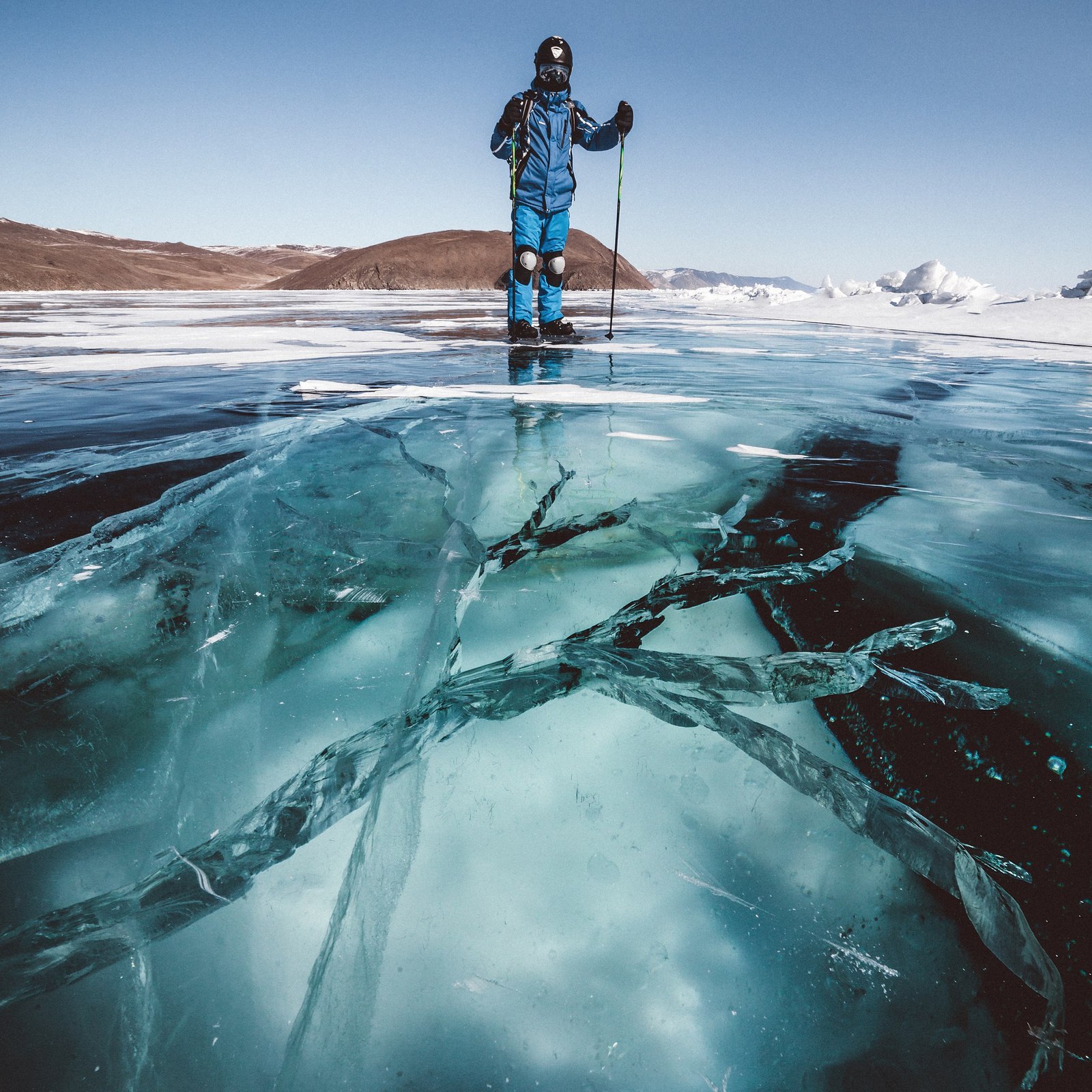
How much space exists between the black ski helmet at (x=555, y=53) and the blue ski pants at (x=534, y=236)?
91 centimetres

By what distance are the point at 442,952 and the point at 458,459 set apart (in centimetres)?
122

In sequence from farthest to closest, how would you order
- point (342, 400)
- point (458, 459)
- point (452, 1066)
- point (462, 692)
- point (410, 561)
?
point (342, 400), point (458, 459), point (410, 561), point (462, 692), point (452, 1066)

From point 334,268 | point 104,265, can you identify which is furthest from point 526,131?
point 334,268

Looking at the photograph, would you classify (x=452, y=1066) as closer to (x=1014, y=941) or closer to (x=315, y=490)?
(x=1014, y=941)

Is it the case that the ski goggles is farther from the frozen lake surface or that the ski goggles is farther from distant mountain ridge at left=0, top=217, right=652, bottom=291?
distant mountain ridge at left=0, top=217, right=652, bottom=291

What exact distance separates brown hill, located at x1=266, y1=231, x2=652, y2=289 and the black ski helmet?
43.3m

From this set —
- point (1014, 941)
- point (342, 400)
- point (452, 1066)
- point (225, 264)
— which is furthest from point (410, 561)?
point (225, 264)

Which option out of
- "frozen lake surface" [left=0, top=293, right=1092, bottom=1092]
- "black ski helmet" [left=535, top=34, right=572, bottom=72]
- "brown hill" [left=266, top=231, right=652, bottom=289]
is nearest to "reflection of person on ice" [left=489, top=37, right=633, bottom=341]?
"black ski helmet" [left=535, top=34, right=572, bottom=72]

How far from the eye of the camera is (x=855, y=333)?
626 centimetres

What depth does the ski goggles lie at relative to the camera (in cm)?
412

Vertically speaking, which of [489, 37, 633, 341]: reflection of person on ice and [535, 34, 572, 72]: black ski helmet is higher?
[535, 34, 572, 72]: black ski helmet

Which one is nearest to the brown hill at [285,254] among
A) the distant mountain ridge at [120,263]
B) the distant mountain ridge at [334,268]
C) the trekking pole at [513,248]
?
the distant mountain ridge at [120,263]

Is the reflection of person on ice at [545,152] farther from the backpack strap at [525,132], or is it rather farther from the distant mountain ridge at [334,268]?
the distant mountain ridge at [334,268]

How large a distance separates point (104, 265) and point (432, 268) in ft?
75.8
